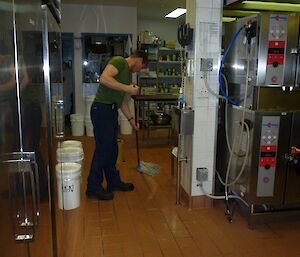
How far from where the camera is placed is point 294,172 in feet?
8.80

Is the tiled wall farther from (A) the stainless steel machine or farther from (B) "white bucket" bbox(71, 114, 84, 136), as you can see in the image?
(B) "white bucket" bbox(71, 114, 84, 136)

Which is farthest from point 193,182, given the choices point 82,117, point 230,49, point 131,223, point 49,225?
point 82,117

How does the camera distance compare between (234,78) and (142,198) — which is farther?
(142,198)

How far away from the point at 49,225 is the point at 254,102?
1.87 metres

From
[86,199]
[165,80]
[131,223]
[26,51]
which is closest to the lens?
[26,51]

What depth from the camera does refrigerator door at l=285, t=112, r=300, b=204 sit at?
8.57ft

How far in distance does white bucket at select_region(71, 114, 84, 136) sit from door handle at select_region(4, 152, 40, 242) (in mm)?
5041

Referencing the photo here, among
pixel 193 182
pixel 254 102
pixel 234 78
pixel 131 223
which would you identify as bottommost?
pixel 131 223

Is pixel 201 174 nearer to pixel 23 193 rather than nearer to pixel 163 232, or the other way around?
pixel 163 232

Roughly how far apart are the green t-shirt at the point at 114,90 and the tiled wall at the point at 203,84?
2.09 feet

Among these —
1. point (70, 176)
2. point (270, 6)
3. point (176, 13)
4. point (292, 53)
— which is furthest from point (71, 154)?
point (176, 13)

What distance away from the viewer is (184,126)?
2.89 metres

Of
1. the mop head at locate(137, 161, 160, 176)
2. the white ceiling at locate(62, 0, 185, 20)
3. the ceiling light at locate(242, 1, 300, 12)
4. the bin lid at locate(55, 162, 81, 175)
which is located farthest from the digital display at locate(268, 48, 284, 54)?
the white ceiling at locate(62, 0, 185, 20)

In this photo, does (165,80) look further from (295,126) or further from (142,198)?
(295,126)
